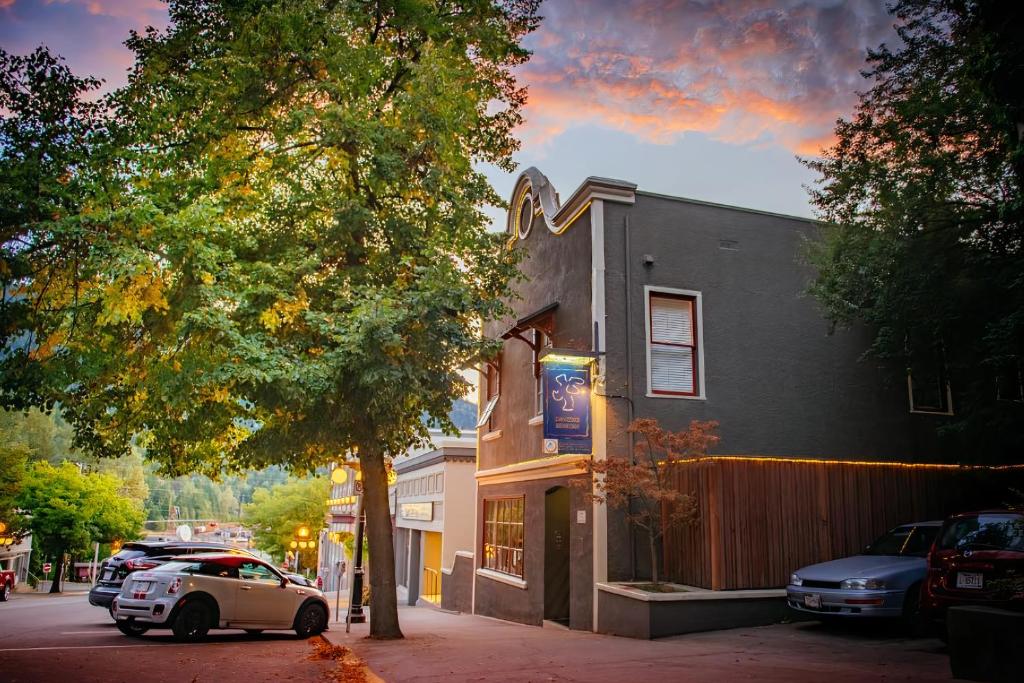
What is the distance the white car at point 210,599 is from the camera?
1237 centimetres

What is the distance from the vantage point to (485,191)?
1512 cm

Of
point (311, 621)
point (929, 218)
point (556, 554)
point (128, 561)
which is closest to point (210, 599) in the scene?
point (311, 621)

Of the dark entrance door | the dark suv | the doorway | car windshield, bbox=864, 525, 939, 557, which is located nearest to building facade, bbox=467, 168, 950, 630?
the dark entrance door

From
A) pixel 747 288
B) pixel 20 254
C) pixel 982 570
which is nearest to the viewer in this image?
pixel 982 570

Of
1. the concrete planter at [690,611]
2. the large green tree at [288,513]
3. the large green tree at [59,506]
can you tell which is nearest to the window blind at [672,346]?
the concrete planter at [690,611]

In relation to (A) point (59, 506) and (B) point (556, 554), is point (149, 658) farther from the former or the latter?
(A) point (59, 506)

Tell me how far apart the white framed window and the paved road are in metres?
8.02

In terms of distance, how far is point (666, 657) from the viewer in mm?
9461

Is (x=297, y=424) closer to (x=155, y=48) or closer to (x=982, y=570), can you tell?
(x=155, y=48)

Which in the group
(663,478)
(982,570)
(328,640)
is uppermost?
(663,478)

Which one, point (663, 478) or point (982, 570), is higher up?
point (663, 478)

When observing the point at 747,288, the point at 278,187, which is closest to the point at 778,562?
the point at 747,288

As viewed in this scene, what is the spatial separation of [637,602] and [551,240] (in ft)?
28.0

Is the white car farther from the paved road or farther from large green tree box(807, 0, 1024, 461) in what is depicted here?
large green tree box(807, 0, 1024, 461)
